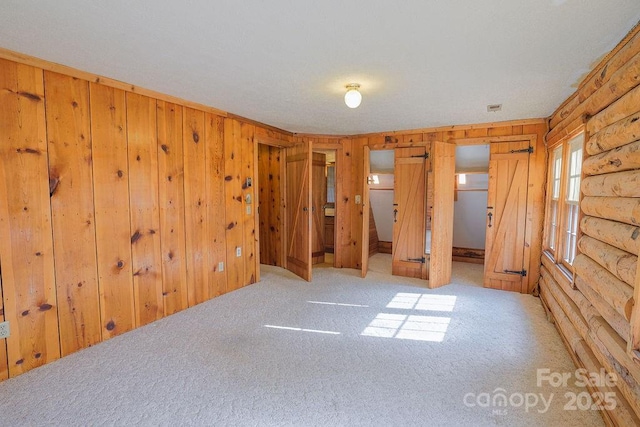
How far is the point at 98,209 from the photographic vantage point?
8.86 ft

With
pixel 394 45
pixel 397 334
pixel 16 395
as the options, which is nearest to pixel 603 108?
pixel 394 45

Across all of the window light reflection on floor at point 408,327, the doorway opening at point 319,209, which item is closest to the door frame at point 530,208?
the window light reflection on floor at point 408,327

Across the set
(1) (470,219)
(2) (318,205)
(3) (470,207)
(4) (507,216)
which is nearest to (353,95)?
(4) (507,216)

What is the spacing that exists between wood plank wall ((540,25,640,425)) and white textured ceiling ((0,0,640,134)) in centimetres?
29

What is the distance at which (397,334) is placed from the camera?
2.91m

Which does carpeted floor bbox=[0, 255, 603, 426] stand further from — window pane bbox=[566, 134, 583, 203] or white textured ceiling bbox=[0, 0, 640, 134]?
white textured ceiling bbox=[0, 0, 640, 134]

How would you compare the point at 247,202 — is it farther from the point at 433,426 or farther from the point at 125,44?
the point at 433,426

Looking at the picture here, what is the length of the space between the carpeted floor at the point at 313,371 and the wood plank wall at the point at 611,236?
348mm

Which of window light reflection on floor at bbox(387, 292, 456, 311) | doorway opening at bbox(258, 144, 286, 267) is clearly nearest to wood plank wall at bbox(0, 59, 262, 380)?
doorway opening at bbox(258, 144, 286, 267)

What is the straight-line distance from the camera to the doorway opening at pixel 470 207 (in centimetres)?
521

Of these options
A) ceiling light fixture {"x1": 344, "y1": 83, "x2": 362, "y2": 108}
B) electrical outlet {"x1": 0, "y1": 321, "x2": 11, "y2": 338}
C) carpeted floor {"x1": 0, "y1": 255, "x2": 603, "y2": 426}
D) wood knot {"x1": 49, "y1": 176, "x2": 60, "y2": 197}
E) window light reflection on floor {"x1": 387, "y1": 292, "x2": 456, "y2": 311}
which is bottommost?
carpeted floor {"x1": 0, "y1": 255, "x2": 603, "y2": 426}

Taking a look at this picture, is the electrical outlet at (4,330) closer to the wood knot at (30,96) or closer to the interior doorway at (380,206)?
the wood knot at (30,96)

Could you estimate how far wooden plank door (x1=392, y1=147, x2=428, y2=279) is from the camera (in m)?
4.71

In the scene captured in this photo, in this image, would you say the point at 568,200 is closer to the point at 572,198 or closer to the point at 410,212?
the point at 572,198
